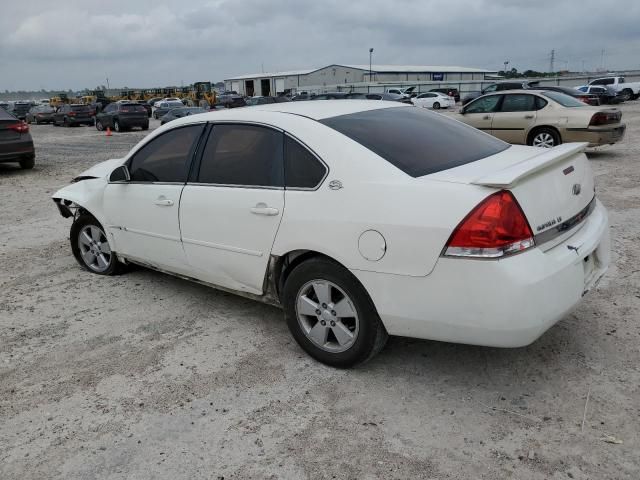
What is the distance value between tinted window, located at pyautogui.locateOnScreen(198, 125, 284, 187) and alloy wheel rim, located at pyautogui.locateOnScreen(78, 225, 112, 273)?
5.58ft

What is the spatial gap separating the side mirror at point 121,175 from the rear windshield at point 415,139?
6.26 ft

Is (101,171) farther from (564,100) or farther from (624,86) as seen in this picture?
(624,86)

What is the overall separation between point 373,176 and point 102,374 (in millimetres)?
2099

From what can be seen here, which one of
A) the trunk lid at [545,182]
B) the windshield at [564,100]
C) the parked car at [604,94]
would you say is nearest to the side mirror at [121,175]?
the trunk lid at [545,182]

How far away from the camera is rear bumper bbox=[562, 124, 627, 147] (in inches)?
432

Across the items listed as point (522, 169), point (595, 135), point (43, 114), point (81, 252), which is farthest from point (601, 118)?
point (43, 114)

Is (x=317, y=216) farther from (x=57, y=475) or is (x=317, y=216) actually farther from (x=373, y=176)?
(x=57, y=475)

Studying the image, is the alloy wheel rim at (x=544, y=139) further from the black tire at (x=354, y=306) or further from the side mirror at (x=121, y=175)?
the black tire at (x=354, y=306)

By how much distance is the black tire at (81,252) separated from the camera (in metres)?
5.08

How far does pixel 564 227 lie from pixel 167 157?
114 inches

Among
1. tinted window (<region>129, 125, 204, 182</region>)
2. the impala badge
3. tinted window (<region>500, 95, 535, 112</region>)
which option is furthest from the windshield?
the impala badge

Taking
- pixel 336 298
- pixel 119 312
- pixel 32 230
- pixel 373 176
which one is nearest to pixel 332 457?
pixel 336 298

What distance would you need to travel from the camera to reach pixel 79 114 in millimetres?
32656

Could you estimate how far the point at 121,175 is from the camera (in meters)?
4.52
